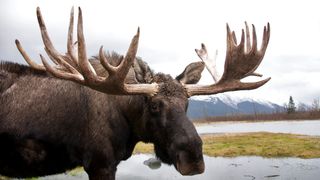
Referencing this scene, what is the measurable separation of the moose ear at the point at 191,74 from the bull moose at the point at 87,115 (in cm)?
26

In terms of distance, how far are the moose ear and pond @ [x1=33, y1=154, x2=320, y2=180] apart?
1138 centimetres

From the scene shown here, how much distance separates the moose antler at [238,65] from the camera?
24.1 ft

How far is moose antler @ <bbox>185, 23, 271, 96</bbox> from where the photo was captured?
734 centimetres

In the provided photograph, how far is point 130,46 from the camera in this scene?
20.3 feet

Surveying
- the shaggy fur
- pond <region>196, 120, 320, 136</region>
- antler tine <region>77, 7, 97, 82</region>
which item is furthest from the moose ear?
pond <region>196, 120, 320, 136</region>

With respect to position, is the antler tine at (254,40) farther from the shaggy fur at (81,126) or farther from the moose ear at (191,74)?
the shaggy fur at (81,126)

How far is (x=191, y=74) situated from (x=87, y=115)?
1916 millimetres

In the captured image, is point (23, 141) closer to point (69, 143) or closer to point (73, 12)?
point (69, 143)

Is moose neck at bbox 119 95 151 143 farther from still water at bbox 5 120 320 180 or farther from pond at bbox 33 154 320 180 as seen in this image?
pond at bbox 33 154 320 180

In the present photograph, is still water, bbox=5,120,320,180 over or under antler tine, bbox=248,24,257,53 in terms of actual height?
under

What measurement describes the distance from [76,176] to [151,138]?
41.2 feet

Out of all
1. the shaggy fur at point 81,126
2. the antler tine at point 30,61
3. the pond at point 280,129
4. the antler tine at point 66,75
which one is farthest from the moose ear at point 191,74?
the pond at point 280,129

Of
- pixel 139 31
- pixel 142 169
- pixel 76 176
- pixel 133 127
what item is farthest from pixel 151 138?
pixel 142 169

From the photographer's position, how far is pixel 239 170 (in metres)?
21.5
